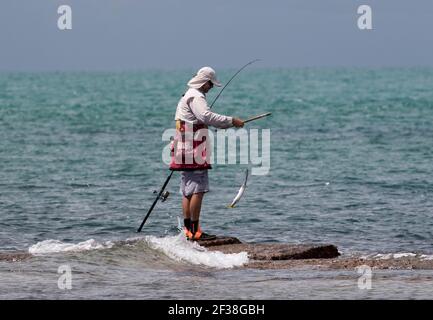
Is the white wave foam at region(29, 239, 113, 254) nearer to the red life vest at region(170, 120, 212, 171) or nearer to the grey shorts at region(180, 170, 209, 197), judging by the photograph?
the grey shorts at region(180, 170, 209, 197)

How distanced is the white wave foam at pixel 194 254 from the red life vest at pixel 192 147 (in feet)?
2.83

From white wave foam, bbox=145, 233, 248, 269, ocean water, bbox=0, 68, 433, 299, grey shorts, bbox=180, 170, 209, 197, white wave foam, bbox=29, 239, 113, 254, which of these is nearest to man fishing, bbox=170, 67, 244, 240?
grey shorts, bbox=180, 170, 209, 197

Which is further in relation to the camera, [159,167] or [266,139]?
[266,139]

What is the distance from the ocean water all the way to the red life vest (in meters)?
0.88

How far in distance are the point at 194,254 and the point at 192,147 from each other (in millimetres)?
1230

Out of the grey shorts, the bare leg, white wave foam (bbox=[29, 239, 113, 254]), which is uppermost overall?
the grey shorts

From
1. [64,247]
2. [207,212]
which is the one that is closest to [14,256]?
[64,247]

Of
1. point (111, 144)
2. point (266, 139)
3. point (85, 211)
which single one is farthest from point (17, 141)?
point (85, 211)

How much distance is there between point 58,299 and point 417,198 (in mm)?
10786

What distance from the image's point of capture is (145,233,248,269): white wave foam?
Answer: 38.9ft

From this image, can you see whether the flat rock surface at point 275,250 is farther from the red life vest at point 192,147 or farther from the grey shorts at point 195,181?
the red life vest at point 192,147

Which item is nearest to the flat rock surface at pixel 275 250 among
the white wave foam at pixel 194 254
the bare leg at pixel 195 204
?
the white wave foam at pixel 194 254

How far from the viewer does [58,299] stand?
31.5ft
